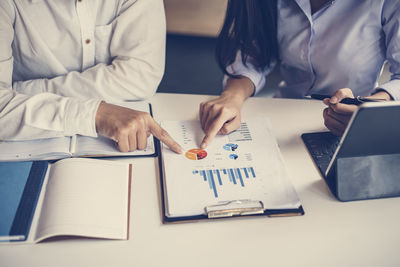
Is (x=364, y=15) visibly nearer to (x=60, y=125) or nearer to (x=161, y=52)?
(x=161, y=52)

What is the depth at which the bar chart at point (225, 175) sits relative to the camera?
2.57ft

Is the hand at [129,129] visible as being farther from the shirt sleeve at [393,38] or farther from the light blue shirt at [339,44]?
the shirt sleeve at [393,38]

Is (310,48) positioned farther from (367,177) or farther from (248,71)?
(367,177)

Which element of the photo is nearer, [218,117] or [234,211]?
[234,211]

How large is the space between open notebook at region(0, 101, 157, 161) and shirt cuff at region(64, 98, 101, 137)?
22mm

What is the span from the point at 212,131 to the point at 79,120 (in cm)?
32

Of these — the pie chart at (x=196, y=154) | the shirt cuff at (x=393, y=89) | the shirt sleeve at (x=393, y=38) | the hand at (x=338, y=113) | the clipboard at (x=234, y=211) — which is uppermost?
the shirt sleeve at (x=393, y=38)

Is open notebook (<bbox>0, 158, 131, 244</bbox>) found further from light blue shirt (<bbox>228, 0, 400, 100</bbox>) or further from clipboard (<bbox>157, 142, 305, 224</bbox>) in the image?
light blue shirt (<bbox>228, 0, 400, 100</bbox>)

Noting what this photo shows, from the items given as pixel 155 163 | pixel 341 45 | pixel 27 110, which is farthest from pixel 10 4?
pixel 341 45

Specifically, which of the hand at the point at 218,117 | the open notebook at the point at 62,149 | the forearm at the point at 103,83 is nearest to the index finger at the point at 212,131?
the hand at the point at 218,117

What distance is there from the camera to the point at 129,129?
83 centimetres

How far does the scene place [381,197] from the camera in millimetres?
789

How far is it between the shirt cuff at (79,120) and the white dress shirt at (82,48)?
0.10ft

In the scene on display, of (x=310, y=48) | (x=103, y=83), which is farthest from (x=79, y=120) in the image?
(x=310, y=48)
